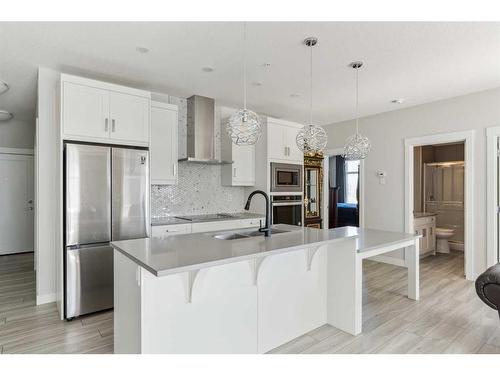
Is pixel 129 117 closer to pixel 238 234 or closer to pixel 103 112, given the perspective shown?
pixel 103 112

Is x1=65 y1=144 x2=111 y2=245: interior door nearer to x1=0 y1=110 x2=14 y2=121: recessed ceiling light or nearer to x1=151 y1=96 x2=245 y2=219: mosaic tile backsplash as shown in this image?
x1=151 y1=96 x2=245 y2=219: mosaic tile backsplash

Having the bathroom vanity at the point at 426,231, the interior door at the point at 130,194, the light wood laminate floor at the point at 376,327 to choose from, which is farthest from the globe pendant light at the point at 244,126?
the bathroom vanity at the point at 426,231

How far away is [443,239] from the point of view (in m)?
5.86

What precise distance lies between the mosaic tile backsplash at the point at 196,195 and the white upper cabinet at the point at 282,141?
863 millimetres

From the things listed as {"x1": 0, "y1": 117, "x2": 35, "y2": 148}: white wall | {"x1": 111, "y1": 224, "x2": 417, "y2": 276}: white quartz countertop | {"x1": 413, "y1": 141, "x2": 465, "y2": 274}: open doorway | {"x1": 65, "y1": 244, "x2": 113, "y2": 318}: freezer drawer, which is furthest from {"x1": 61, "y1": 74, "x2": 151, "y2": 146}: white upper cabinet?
{"x1": 413, "y1": 141, "x2": 465, "y2": 274}: open doorway

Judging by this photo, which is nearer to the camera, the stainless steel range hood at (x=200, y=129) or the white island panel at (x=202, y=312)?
the white island panel at (x=202, y=312)

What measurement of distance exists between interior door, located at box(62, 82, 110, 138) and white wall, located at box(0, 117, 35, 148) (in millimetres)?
3732

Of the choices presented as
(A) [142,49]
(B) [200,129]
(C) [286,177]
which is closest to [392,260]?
(C) [286,177]

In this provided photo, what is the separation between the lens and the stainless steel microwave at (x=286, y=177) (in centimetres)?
459

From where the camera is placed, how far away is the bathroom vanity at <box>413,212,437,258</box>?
208 inches

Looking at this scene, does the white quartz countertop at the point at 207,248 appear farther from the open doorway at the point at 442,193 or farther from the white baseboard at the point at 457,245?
the white baseboard at the point at 457,245

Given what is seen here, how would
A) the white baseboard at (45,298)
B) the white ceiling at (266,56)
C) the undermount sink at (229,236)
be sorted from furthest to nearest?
the white baseboard at (45,298) → the undermount sink at (229,236) → the white ceiling at (266,56)

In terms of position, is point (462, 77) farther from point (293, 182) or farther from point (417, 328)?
point (417, 328)

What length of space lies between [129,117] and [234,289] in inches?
87.3
